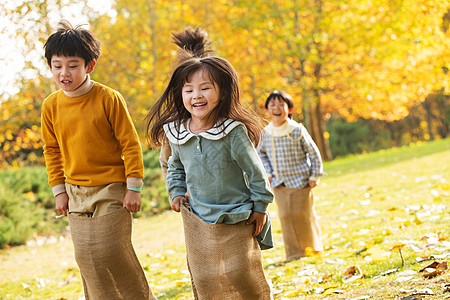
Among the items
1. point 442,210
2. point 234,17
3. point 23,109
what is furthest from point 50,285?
point 234,17

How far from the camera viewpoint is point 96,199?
141 inches

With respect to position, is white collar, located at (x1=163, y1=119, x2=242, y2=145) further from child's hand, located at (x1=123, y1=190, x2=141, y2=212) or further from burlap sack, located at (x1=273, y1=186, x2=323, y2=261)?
burlap sack, located at (x1=273, y1=186, x2=323, y2=261)

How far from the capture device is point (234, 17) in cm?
1800

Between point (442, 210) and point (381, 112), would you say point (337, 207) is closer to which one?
point (442, 210)

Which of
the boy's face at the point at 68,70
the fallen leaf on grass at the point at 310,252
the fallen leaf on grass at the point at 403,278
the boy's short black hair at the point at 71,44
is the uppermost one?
the boy's short black hair at the point at 71,44

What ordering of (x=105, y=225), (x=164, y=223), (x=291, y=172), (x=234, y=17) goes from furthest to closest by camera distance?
(x=234, y=17), (x=164, y=223), (x=291, y=172), (x=105, y=225)

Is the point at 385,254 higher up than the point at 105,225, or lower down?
lower down

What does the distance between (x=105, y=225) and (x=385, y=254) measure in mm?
2212

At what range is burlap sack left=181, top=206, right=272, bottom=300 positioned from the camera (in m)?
3.03

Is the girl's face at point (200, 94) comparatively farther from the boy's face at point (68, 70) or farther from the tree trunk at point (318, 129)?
the tree trunk at point (318, 129)

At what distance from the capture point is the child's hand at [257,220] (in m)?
3.08

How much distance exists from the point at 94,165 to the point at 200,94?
3.23ft

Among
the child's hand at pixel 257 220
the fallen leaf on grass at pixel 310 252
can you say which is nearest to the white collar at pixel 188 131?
the child's hand at pixel 257 220

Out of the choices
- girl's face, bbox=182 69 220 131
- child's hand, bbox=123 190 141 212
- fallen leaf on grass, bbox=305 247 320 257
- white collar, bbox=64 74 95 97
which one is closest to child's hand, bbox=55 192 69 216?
child's hand, bbox=123 190 141 212
